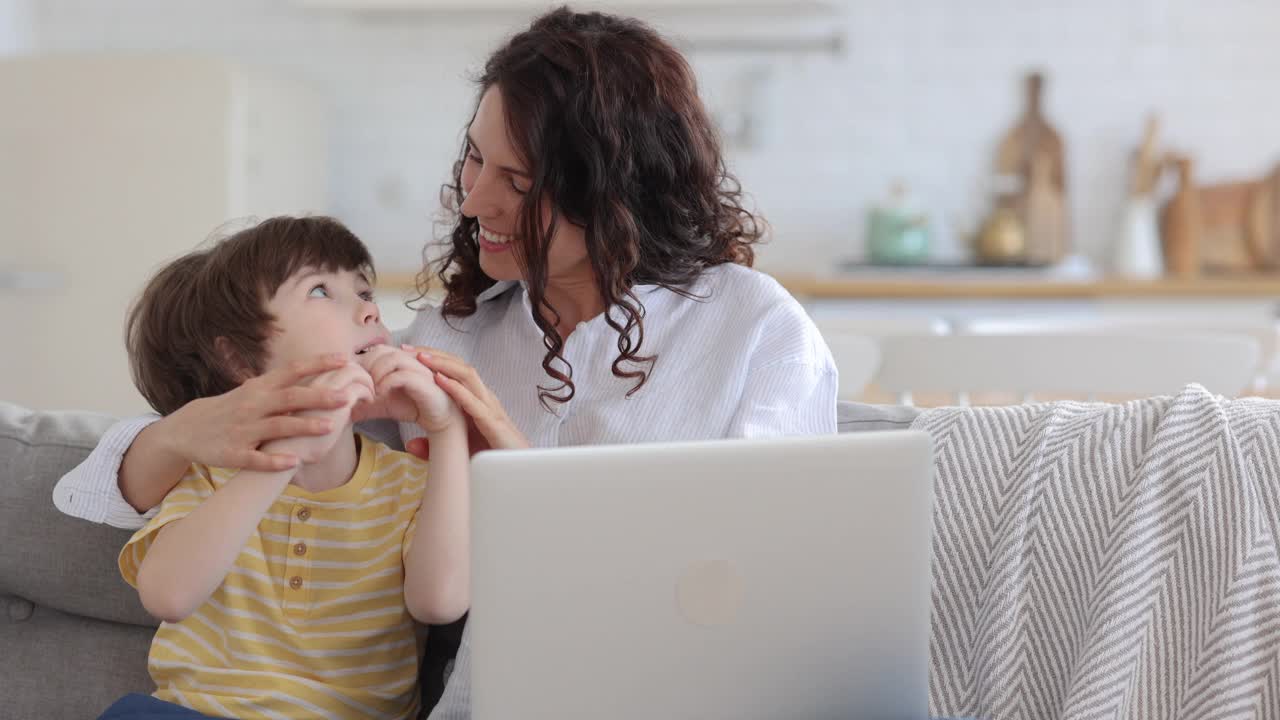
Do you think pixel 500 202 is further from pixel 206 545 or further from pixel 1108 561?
pixel 1108 561

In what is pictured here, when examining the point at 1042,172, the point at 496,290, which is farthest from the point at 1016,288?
the point at 496,290

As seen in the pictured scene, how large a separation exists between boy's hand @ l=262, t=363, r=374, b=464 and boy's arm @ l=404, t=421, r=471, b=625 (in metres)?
0.10

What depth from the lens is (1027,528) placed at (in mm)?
1466

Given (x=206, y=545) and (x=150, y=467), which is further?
(x=150, y=467)

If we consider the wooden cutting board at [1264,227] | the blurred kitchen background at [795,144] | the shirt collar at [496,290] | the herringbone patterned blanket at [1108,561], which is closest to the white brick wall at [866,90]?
the blurred kitchen background at [795,144]

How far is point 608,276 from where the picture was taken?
1572 mm

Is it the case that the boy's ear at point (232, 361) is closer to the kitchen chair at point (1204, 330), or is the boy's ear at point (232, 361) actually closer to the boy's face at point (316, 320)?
the boy's face at point (316, 320)

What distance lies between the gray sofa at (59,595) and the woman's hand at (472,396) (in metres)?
0.44

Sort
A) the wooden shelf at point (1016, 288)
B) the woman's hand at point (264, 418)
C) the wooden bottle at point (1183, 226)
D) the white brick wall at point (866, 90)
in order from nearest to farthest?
1. the woman's hand at point (264, 418)
2. the wooden shelf at point (1016, 288)
3. the wooden bottle at point (1183, 226)
4. the white brick wall at point (866, 90)

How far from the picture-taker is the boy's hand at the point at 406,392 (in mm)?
1330

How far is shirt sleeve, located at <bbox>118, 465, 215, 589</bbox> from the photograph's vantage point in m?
1.39

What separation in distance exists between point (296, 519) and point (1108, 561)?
83 centimetres

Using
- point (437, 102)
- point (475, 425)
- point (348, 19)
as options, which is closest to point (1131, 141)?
point (437, 102)

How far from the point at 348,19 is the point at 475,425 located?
356 cm
